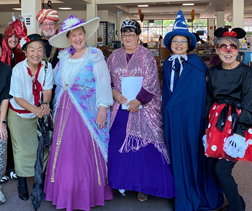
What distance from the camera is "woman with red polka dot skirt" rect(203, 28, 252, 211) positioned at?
2.23 m

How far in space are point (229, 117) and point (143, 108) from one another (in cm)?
81

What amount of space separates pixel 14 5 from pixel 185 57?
37.3 ft

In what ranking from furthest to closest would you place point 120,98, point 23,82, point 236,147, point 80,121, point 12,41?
1. point 12,41
2. point 120,98
3. point 23,82
4. point 80,121
5. point 236,147

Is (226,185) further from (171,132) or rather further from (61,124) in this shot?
(61,124)

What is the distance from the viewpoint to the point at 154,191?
2.55m

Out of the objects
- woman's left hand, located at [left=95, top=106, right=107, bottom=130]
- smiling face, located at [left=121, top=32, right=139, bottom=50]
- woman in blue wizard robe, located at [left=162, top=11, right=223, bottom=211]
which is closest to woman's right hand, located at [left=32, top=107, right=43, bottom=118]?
woman's left hand, located at [left=95, top=106, right=107, bottom=130]

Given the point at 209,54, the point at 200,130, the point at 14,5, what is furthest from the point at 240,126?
the point at 14,5

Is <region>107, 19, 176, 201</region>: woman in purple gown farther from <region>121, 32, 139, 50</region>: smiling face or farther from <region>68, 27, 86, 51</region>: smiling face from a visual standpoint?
<region>68, 27, 86, 51</region>: smiling face

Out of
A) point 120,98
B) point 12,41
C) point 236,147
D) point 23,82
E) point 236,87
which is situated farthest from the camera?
point 12,41

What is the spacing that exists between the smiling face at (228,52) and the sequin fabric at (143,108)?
66 cm

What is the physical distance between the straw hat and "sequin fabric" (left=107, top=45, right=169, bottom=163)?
0.35 metres

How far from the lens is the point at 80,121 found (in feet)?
8.51

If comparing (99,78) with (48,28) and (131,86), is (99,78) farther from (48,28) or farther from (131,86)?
(48,28)

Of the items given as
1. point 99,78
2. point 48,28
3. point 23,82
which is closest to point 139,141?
point 99,78
